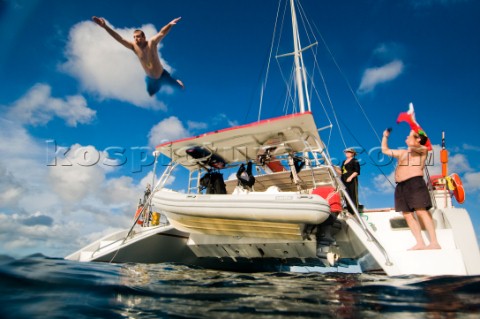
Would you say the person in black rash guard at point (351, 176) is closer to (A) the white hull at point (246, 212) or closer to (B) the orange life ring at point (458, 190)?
(A) the white hull at point (246, 212)

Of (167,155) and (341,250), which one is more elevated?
(167,155)

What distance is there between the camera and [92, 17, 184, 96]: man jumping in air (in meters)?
4.73

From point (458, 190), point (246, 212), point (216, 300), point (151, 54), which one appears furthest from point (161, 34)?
point (458, 190)

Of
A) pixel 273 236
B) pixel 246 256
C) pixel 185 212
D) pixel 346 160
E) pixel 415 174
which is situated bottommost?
pixel 246 256

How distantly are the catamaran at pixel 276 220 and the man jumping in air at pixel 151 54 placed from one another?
51.6 inches

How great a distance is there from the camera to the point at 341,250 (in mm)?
6289

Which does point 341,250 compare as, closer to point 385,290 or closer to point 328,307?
point 385,290

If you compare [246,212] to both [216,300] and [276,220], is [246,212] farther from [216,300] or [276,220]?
[216,300]

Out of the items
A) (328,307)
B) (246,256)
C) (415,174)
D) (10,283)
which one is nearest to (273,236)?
(246,256)

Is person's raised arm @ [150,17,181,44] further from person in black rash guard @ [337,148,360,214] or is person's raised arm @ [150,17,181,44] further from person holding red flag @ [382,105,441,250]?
person in black rash guard @ [337,148,360,214]

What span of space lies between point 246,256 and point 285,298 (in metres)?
3.82

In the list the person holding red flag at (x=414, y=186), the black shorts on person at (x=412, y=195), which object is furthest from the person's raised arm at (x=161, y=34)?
the black shorts on person at (x=412, y=195)

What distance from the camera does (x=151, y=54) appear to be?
16.2 feet

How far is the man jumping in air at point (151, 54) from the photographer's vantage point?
15.5 feet
